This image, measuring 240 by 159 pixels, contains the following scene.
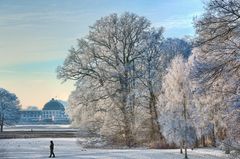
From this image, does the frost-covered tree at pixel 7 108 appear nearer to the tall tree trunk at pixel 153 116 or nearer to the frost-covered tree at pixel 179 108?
the tall tree trunk at pixel 153 116

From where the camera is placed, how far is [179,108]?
36.6m

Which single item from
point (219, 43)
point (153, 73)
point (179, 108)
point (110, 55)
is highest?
point (110, 55)

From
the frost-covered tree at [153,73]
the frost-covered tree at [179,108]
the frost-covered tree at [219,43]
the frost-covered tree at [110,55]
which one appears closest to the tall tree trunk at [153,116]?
the frost-covered tree at [153,73]

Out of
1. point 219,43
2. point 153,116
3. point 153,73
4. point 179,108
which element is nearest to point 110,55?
point 153,73

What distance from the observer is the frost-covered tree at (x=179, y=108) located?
3622 cm

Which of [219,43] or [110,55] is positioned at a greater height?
[110,55]

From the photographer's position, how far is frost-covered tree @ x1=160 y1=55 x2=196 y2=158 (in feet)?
119

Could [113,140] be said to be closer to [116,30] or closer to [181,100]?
[116,30]

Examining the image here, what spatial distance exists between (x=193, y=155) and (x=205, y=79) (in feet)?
77.0

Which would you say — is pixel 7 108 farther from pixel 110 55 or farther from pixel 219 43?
pixel 219 43

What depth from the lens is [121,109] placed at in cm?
5003

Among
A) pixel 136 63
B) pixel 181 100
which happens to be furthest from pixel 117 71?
pixel 181 100

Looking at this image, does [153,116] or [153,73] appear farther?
[153,73]

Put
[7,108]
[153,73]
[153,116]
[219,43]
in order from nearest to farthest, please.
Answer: [219,43] < [153,116] < [153,73] < [7,108]
